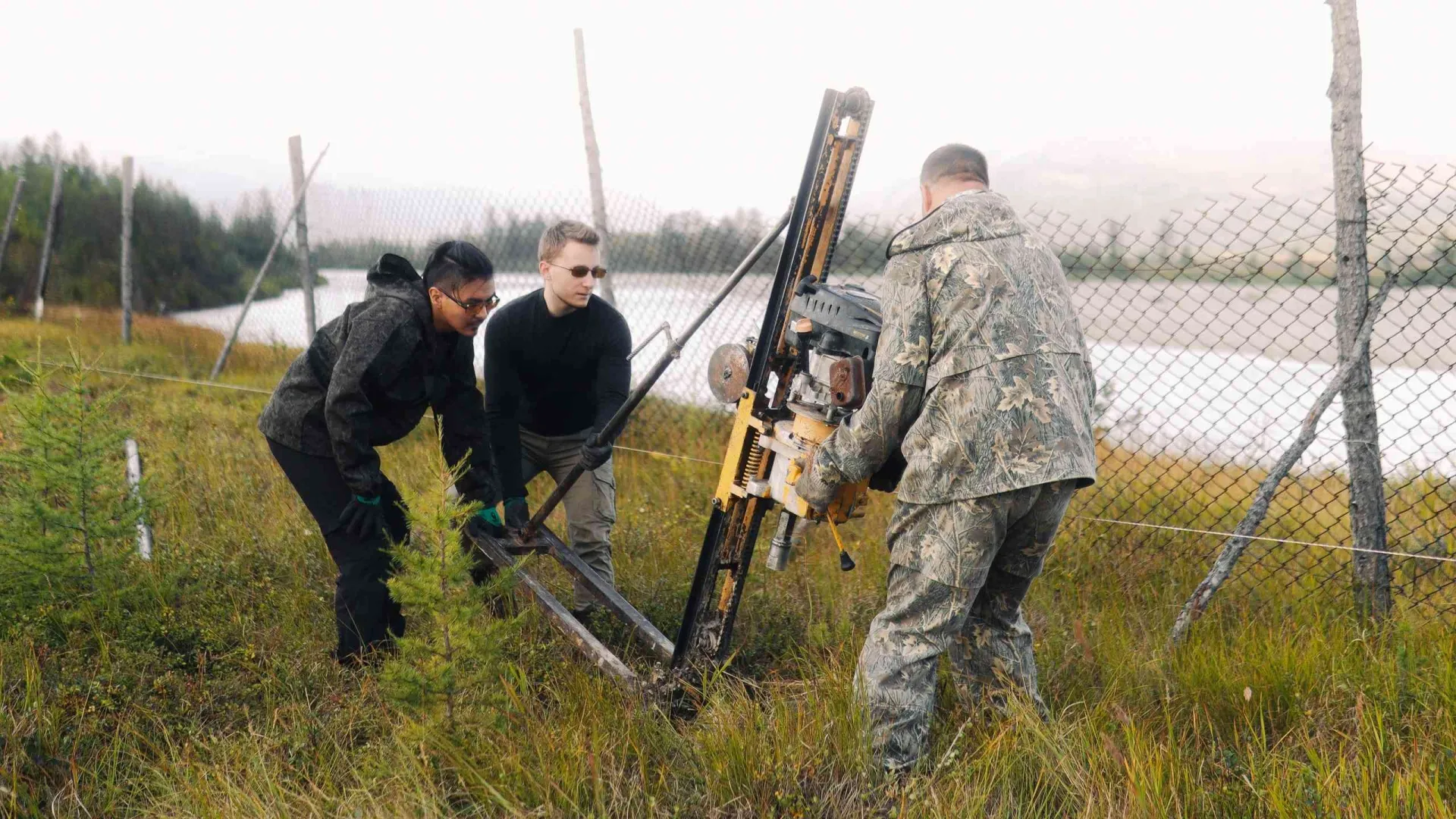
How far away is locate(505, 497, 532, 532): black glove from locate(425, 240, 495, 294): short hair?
3.56ft

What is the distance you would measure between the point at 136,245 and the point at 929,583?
1379 cm

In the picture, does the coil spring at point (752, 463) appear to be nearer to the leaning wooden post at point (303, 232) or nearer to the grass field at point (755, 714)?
the grass field at point (755, 714)

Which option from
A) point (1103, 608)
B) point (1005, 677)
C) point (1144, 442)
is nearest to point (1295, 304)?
point (1144, 442)

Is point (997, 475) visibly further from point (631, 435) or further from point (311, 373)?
point (631, 435)

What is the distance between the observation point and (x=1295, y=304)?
181 inches

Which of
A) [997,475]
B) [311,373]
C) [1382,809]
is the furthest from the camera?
[311,373]

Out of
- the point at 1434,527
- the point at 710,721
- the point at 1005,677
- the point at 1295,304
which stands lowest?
the point at 710,721

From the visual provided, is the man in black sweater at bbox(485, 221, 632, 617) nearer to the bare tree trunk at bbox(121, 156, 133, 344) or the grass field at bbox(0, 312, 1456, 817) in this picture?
the grass field at bbox(0, 312, 1456, 817)

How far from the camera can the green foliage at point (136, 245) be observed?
39.8ft

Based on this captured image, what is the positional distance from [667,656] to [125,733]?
5.96ft

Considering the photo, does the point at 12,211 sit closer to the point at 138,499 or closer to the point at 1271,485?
the point at 138,499

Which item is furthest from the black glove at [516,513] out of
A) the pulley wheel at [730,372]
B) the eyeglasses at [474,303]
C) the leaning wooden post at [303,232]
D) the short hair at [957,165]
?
the leaning wooden post at [303,232]

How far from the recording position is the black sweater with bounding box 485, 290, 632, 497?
13.9ft

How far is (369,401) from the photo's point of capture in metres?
3.52
